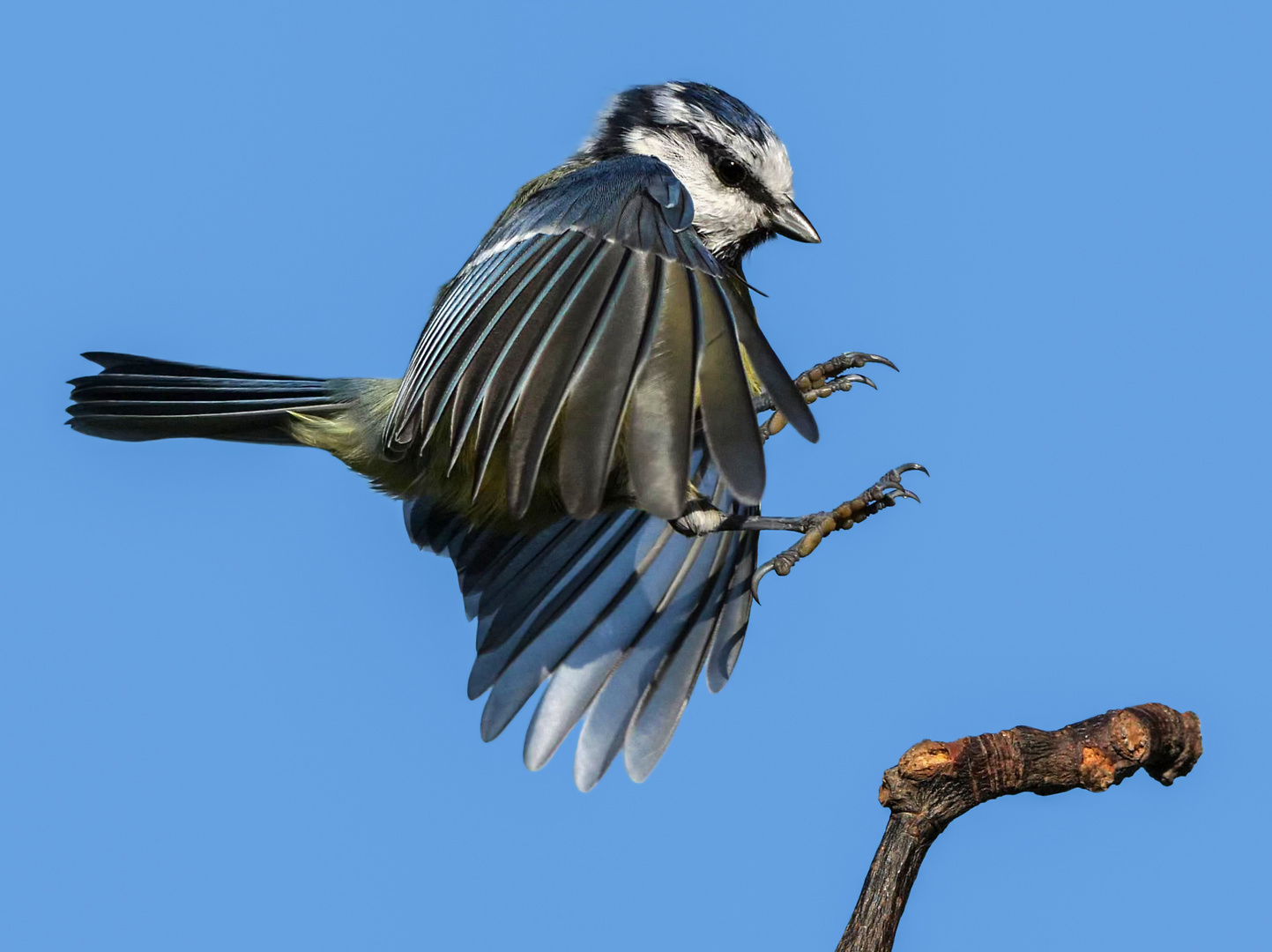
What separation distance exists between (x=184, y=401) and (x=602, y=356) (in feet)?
5.69

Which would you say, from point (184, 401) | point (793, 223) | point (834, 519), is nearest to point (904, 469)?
point (834, 519)

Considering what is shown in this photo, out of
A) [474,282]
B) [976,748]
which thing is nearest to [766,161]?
[474,282]

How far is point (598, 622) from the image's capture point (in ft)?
12.6

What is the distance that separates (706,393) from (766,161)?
166cm

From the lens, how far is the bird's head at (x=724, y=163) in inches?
145

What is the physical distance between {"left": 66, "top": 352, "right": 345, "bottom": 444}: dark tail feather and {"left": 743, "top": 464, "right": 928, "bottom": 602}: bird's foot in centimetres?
127

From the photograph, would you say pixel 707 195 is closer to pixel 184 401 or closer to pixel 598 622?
pixel 598 622

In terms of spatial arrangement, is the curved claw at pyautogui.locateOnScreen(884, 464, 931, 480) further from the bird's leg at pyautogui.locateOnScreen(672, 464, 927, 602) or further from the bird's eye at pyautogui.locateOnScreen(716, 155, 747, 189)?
the bird's eye at pyautogui.locateOnScreen(716, 155, 747, 189)

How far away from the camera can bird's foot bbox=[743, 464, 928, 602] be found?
3102 millimetres

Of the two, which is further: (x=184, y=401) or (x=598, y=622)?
(x=598, y=622)

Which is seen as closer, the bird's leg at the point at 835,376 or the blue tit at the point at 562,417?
the blue tit at the point at 562,417

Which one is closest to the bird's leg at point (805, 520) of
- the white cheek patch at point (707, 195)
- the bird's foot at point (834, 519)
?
the bird's foot at point (834, 519)

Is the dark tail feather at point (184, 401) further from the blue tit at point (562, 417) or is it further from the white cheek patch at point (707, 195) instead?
the white cheek patch at point (707, 195)

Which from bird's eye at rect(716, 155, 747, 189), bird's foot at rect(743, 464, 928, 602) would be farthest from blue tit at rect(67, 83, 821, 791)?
bird's foot at rect(743, 464, 928, 602)
